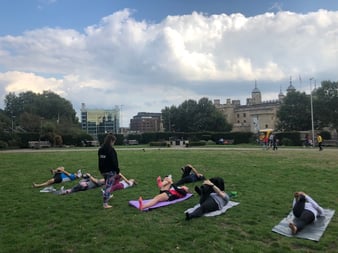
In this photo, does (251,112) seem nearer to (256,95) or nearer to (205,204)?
(256,95)

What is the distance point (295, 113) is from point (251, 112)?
67.0 m

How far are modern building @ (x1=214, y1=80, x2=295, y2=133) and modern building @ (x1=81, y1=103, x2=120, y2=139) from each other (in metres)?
41.4

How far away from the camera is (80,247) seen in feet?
18.1

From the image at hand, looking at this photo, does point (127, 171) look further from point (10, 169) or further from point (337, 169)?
point (337, 169)

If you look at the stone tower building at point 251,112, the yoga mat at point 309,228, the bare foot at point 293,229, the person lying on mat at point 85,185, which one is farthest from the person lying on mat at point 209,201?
the stone tower building at point 251,112

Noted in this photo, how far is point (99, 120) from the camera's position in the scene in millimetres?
95625

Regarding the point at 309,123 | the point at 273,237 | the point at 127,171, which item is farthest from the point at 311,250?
the point at 309,123

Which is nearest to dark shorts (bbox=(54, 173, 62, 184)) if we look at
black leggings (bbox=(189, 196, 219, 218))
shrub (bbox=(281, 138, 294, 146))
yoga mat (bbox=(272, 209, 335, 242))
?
black leggings (bbox=(189, 196, 219, 218))

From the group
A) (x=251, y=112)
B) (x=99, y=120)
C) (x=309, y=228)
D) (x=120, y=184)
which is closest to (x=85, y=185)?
(x=120, y=184)

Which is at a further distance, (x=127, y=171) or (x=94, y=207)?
(x=127, y=171)

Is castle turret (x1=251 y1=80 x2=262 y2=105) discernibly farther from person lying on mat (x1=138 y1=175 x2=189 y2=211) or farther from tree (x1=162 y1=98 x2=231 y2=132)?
person lying on mat (x1=138 y1=175 x2=189 y2=211)

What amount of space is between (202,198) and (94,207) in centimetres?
283

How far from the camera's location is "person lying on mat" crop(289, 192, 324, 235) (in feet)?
21.3

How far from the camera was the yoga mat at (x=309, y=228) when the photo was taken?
6.20 metres
